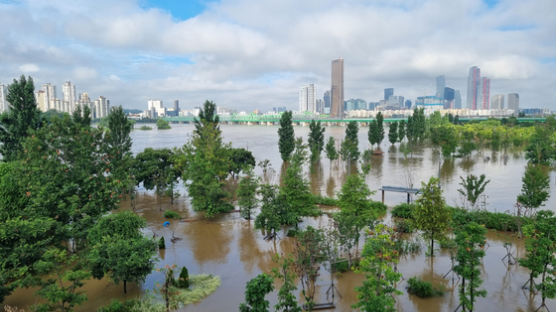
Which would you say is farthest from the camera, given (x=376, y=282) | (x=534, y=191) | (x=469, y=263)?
(x=534, y=191)

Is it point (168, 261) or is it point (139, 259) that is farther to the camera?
point (168, 261)

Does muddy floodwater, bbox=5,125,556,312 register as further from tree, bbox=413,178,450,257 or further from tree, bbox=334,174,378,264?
tree, bbox=334,174,378,264

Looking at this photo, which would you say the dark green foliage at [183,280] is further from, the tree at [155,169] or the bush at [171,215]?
the tree at [155,169]

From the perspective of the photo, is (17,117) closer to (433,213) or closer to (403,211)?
(433,213)

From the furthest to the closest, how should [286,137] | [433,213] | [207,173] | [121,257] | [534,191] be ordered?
[286,137] < [207,173] < [534,191] < [433,213] < [121,257]

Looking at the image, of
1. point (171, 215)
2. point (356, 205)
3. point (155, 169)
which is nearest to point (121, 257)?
point (356, 205)

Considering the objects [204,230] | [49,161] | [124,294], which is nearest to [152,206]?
[204,230]

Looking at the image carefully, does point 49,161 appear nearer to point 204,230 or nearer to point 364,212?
point 204,230

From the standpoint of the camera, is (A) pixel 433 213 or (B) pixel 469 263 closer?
(B) pixel 469 263
